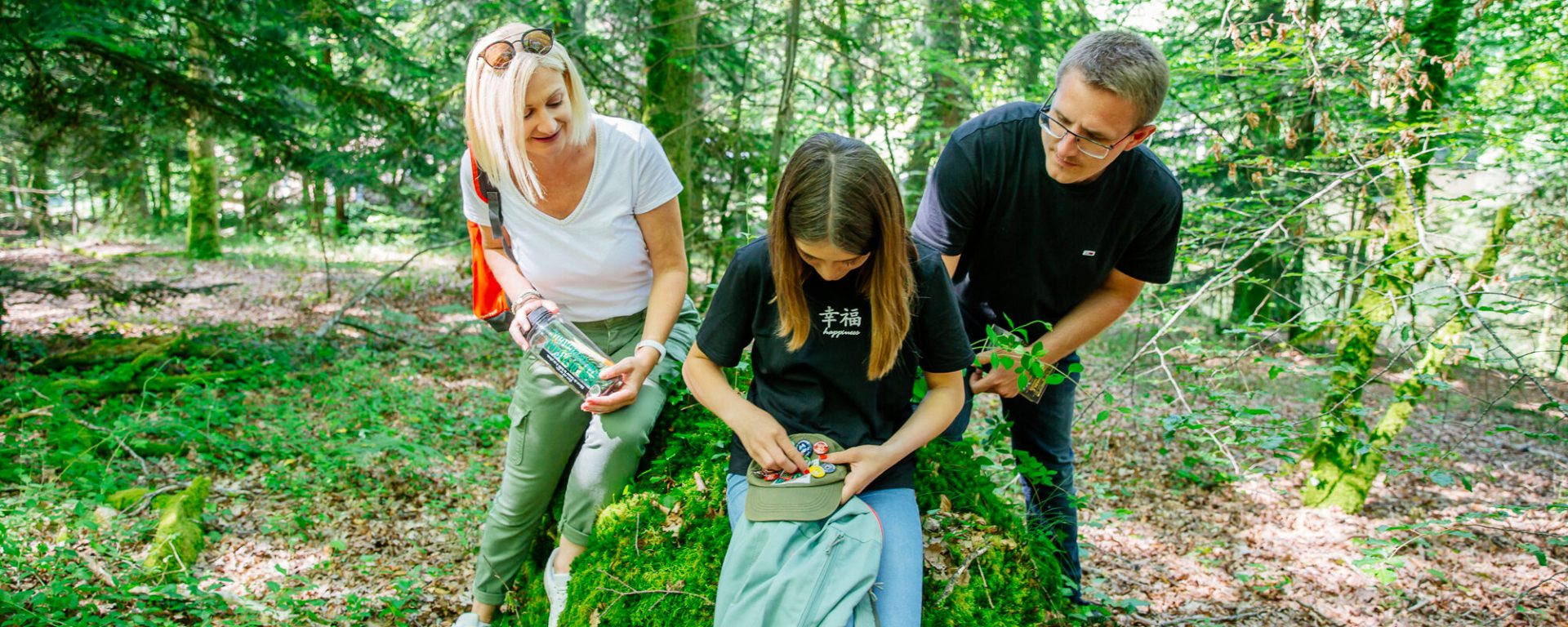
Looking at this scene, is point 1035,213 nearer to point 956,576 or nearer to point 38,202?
point 956,576

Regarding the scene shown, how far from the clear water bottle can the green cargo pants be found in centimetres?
15

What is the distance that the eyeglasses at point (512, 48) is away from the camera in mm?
2406

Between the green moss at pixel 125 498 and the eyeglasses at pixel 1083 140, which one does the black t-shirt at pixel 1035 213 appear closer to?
the eyeglasses at pixel 1083 140

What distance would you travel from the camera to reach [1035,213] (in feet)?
8.23

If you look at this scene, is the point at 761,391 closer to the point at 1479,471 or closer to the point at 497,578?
the point at 497,578

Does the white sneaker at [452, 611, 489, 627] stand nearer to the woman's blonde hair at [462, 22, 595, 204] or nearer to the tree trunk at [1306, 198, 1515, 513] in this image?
the woman's blonde hair at [462, 22, 595, 204]

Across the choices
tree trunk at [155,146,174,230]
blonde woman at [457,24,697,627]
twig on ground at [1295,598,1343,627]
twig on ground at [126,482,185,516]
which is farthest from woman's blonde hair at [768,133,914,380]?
tree trunk at [155,146,174,230]

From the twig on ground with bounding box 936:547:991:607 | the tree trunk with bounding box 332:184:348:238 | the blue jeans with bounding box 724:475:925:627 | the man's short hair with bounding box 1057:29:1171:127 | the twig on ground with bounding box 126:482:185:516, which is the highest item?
the man's short hair with bounding box 1057:29:1171:127

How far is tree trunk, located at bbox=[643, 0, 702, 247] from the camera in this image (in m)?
5.98

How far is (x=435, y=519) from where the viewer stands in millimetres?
4246

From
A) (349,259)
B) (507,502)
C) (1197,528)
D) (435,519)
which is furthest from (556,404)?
(349,259)

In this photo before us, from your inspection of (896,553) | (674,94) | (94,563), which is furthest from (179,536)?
(674,94)

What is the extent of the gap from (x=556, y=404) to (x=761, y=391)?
83 cm

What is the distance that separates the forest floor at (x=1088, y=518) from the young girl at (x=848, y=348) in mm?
986
